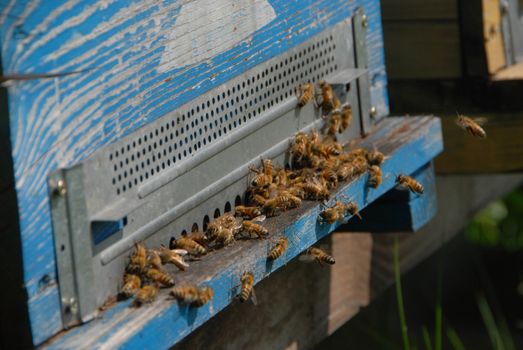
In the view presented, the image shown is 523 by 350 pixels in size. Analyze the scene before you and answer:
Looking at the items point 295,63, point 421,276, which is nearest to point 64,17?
point 295,63

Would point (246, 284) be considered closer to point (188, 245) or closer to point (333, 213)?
point (188, 245)

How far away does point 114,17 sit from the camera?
102 inches

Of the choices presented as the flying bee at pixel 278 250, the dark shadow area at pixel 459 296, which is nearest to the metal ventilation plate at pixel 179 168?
the flying bee at pixel 278 250

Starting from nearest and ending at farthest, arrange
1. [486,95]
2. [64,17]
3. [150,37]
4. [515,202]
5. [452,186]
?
[64,17] < [150,37] < [486,95] < [452,186] < [515,202]

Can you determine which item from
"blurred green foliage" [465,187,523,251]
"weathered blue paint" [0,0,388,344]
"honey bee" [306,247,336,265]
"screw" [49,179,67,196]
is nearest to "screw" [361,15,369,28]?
"honey bee" [306,247,336,265]

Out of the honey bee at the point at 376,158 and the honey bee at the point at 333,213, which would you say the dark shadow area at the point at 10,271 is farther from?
the honey bee at the point at 376,158

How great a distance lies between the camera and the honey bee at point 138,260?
2645 millimetres

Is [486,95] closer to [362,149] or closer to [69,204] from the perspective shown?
[362,149]

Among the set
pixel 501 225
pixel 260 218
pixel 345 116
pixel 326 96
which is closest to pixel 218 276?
pixel 260 218

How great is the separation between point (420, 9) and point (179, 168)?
2.33m

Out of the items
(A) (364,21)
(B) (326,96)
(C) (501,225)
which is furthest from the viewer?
(C) (501,225)

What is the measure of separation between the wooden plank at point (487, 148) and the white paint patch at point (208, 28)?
1.84 metres

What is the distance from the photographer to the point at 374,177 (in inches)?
140

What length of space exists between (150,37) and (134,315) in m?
0.72
